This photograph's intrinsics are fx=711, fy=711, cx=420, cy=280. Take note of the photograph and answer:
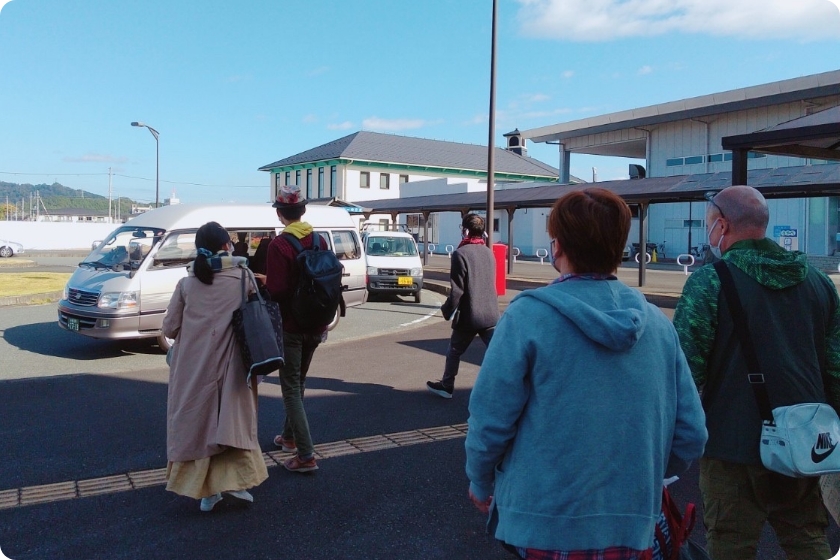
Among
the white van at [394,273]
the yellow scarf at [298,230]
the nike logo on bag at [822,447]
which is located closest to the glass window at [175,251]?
the yellow scarf at [298,230]

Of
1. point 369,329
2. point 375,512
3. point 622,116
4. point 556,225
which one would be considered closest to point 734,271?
point 556,225

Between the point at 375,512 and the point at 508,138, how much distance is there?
65.6 meters

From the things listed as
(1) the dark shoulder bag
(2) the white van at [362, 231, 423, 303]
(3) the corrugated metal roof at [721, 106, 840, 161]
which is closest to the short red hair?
(1) the dark shoulder bag

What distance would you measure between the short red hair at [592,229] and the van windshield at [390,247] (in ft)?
52.5

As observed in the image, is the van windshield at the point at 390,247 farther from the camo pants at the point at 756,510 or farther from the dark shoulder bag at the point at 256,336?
the camo pants at the point at 756,510

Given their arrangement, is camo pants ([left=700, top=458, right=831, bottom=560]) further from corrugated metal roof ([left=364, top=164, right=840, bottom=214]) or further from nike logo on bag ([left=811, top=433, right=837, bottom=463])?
corrugated metal roof ([left=364, top=164, right=840, bottom=214])

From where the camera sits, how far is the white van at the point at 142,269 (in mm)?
9555

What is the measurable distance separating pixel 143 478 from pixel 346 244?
913 cm

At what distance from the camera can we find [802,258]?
279 cm

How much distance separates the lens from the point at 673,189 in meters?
20.4

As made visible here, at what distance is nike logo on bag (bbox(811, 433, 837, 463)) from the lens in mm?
2566

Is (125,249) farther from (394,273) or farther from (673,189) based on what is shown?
(673,189)

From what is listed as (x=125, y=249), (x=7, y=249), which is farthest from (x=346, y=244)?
(x=7, y=249)

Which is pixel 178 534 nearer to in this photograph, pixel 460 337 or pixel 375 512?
pixel 375 512
